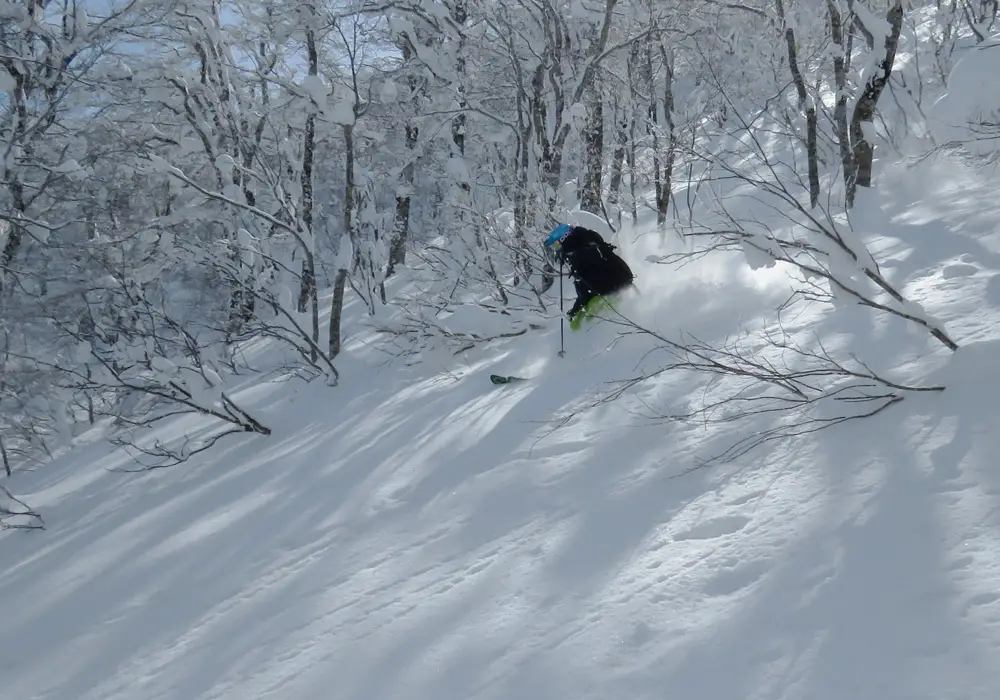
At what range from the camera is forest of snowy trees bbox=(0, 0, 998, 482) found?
→ 25.7 ft

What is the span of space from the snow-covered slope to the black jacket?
654 mm

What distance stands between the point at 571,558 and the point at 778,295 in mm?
3063

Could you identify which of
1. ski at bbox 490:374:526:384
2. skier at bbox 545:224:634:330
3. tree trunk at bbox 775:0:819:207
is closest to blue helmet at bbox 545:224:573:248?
skier at bbox 545:224:634:330

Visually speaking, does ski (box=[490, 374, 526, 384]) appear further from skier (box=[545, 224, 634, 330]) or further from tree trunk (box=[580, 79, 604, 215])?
tree trunk (box=[580, 79, 604, 215])

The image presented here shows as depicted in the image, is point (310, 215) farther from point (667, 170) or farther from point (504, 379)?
point (504, 379)

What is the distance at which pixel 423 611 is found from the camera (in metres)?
2.95

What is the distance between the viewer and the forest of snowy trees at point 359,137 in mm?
7828

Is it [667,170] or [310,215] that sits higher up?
[310,215]

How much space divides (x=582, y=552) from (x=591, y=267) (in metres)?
3.98

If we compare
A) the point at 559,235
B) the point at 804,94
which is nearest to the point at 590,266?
the point at 559,235

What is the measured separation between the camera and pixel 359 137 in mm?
11484

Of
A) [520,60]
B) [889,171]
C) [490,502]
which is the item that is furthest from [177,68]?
[490,502]

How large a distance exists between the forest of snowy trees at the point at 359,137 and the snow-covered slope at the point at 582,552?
3.75ft

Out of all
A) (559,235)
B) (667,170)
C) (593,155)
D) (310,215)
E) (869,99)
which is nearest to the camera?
(559,235)
